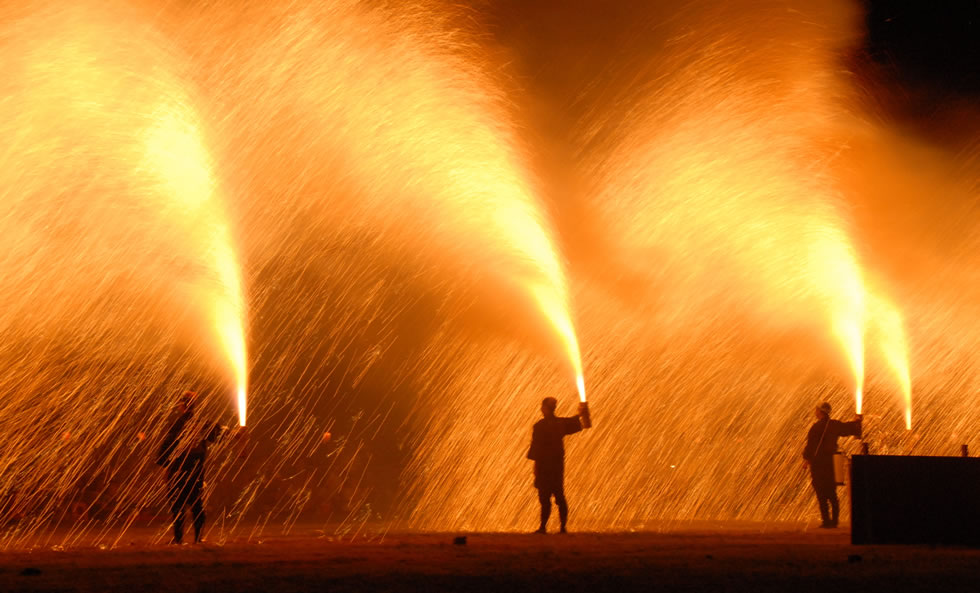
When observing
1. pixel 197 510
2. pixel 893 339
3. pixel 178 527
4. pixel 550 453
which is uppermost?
pixel 197 510

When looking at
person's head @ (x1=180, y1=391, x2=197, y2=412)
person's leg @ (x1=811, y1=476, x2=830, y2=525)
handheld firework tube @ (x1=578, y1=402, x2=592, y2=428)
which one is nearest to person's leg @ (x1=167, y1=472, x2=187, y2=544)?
person's head @ (x1=180, y1=391, x2=197, y2=412)

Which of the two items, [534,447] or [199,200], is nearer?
[534,447]

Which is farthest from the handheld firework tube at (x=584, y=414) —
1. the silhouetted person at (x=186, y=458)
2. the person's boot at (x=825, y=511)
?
the silhouetted person at (x=186, y=458)

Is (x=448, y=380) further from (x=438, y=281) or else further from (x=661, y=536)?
(x=661, y=536)

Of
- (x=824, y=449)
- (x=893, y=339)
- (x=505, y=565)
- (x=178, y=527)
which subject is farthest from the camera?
(x=893, y=339)

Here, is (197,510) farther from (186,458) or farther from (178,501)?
(186,458)

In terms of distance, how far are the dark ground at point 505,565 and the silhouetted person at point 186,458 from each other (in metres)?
0.45

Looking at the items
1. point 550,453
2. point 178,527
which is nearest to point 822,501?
point 550,453

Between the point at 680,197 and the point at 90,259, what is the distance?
10.4 m

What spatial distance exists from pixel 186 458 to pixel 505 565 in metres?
4.06

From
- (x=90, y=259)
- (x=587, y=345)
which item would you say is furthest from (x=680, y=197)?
(x=90, y=259)

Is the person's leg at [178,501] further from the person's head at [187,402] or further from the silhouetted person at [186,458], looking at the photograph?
the person's head at [187,402]

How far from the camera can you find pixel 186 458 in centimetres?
1310

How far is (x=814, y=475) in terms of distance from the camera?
1650 centimetres
